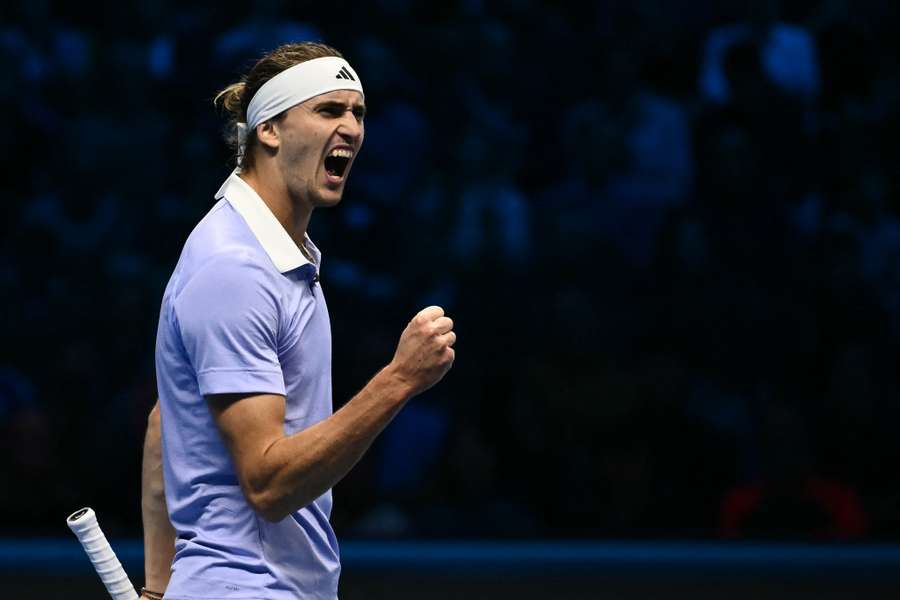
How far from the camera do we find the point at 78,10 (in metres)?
6.68

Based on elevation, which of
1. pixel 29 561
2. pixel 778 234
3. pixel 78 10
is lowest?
pixel 29 561

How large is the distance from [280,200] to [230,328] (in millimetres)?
315

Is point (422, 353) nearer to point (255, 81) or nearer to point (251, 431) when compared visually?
point (251, 431)

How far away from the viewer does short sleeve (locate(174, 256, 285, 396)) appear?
2.00 m

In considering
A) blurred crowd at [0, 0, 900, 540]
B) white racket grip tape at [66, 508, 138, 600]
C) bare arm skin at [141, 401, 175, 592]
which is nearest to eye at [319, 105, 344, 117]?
bare arm skin at [141, 401, 175, 592]

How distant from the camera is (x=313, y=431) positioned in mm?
1979

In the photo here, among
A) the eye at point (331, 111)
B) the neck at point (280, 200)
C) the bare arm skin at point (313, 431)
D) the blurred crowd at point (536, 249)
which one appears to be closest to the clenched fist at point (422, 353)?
the bare arm skin at point (313, 431)

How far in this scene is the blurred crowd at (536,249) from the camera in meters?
5.45

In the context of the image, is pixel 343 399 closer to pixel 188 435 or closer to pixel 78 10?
pixel 78 10

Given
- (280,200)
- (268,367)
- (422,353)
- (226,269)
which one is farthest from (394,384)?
(280,200)

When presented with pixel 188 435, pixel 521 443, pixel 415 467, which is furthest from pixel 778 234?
pixel 188 435

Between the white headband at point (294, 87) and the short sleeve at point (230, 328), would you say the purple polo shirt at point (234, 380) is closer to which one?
the short sleeve at point (230, 328)

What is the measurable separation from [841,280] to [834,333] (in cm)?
22

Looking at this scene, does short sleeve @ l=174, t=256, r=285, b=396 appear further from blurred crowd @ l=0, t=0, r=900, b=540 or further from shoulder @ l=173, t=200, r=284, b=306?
blurred crowd @ l=0, t=0, r=900, b=540
